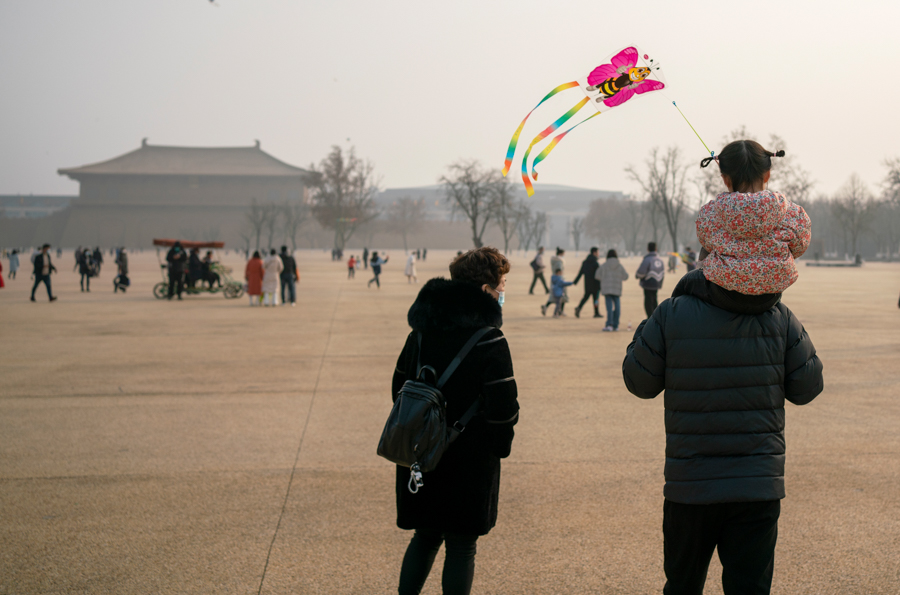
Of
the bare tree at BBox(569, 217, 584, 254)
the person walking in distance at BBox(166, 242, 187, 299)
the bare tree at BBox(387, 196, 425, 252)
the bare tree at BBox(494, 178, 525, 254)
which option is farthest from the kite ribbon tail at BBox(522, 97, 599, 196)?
the bare tree at BBox(387, 196, 425, 252)

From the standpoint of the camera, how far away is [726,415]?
2330mm

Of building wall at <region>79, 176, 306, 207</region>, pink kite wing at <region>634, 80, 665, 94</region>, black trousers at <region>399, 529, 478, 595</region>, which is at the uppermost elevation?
building wall at <region>79, 176, 306, 207</region>

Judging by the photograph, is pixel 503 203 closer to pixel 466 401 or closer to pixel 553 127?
pixel 553 127

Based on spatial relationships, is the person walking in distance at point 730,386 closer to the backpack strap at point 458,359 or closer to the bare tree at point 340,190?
the backpack strap at point 458,359

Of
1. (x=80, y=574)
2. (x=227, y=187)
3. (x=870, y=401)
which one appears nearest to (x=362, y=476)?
(x=80, y=574)

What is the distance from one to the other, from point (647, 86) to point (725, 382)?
133 centimetres

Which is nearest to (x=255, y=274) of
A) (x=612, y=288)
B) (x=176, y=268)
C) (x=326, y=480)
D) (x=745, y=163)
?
(x=176, y=268)

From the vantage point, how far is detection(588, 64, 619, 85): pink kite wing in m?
3.15

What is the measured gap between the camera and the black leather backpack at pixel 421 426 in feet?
8.22

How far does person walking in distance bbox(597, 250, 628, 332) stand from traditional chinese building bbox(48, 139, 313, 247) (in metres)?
87.8

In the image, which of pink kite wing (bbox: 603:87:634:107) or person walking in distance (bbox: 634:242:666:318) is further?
person walking in distance (bbox: 634:242:666:318)

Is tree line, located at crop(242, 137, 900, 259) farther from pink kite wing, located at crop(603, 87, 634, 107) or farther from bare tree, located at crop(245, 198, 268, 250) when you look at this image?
pink kite wing, located at crop(603, 87, 634, 107)

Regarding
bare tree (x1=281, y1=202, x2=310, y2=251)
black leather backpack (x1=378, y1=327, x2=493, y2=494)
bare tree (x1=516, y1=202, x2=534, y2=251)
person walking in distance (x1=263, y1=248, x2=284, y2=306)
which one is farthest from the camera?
bare tree (x1=281, y1=202, x2=310, y2=251)

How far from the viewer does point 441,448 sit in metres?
2.54
